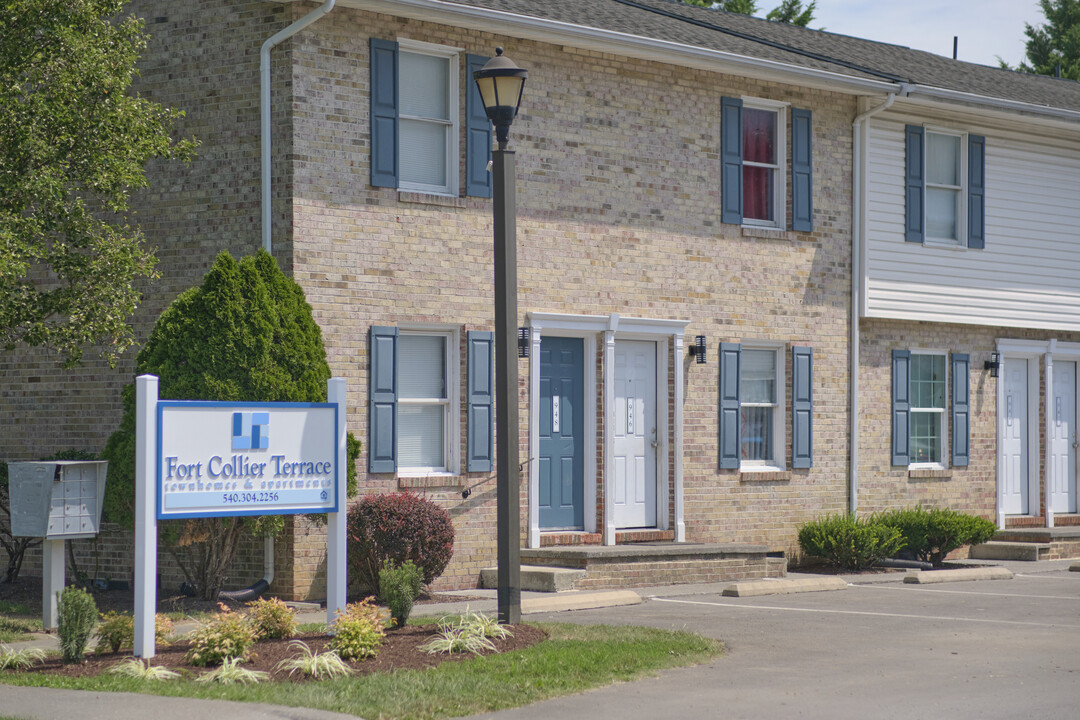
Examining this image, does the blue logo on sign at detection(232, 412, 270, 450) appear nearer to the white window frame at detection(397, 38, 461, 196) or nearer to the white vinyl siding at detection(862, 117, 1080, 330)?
the white window frame at detection(397, 38, 461, 196)

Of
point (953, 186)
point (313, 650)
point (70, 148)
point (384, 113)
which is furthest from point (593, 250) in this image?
point (313, 650)

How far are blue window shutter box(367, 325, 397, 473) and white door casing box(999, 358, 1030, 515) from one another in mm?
10179

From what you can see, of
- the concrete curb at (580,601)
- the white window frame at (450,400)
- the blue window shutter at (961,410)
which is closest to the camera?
the concrete curb at (580,601)

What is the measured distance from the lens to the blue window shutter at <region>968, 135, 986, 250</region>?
19750 mm

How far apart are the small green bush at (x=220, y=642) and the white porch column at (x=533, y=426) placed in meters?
6.21

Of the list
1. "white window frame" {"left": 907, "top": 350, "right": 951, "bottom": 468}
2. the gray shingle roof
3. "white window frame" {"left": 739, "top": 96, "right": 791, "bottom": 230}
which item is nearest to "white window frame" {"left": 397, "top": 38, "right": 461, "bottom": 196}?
the gray shingle roof

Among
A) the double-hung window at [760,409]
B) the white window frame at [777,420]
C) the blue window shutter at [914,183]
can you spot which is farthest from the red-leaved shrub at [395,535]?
the blue window shutter at [914,183]

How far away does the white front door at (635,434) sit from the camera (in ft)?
54.4

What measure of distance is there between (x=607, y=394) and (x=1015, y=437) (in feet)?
25.5

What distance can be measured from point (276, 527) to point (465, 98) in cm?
521

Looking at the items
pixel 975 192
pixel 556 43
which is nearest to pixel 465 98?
pixel 556 43

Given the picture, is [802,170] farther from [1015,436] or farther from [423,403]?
[423,403]

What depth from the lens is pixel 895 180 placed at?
1897 centimetres

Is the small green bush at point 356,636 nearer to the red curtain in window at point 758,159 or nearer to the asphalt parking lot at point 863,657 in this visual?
the asphalt parking lot at point 863,657
